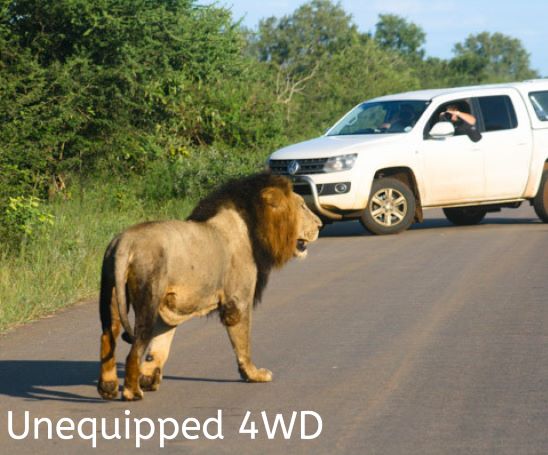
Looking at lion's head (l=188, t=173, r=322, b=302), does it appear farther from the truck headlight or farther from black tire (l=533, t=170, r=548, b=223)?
black tire (l=533, t=170, r=548, b=223)

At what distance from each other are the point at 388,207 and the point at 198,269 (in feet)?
33.9

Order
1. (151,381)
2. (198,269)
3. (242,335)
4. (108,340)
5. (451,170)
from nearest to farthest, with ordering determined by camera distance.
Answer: (108,340) < (198,269) < (151,381) < (242,335) < (451,170)

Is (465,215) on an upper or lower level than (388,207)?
lower

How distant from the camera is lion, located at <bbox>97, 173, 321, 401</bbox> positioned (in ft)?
23.9

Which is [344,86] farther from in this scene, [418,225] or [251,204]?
[251,204]

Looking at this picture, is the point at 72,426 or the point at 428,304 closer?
the point at 72,426

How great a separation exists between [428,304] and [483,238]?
5936 mm

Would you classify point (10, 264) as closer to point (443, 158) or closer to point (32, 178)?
point (32, 178)

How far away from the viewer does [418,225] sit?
19.6m

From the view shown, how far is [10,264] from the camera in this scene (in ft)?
43.8

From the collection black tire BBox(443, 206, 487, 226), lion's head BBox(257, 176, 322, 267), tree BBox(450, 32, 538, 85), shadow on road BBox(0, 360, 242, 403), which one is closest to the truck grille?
black tire BBox(443, 206, 487, 226)

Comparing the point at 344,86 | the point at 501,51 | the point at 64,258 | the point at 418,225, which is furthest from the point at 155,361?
the point at 501,51

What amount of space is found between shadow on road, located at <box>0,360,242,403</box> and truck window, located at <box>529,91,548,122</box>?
1164 centimetres

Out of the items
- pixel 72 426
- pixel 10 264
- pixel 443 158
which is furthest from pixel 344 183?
pixel 72 426
